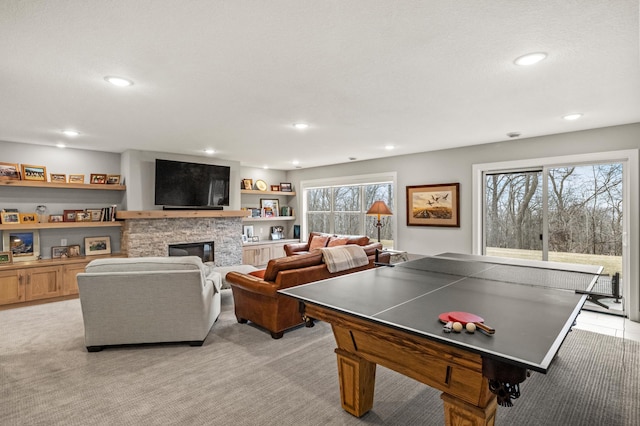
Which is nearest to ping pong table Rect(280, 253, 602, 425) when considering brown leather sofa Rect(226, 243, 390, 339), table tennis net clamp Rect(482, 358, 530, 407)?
table tennis net clamp Rect(482, 358, 530, 407)

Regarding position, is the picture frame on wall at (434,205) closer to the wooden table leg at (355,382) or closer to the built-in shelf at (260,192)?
the built-in shelf at (260,192)

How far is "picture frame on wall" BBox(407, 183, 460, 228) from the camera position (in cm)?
550

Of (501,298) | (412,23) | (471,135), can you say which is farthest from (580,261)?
(412,23)

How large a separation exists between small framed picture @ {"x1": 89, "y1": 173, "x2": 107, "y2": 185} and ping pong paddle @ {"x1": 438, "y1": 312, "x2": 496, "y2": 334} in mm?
6213

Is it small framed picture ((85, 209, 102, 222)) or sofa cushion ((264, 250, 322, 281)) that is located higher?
small framed picture ((85, 209, 102, 222))

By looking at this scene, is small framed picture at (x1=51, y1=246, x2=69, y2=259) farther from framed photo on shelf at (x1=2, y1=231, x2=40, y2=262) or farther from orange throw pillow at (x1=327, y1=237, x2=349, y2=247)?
orange throw pillow at (x1=327, y1=237, x2=349, y2=247)

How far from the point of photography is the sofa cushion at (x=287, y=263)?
351cm

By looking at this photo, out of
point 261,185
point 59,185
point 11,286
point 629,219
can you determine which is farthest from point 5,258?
point 629,219

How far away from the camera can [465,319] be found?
59.2 inches

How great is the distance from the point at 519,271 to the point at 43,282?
6.22 meters

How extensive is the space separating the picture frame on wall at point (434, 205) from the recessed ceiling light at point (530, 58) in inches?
129

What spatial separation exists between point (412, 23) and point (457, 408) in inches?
81.5

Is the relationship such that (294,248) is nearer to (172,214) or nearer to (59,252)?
(172,214)

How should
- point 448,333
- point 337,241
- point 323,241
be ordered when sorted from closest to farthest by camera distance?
point 448,333, point 337,241, point 323,241
